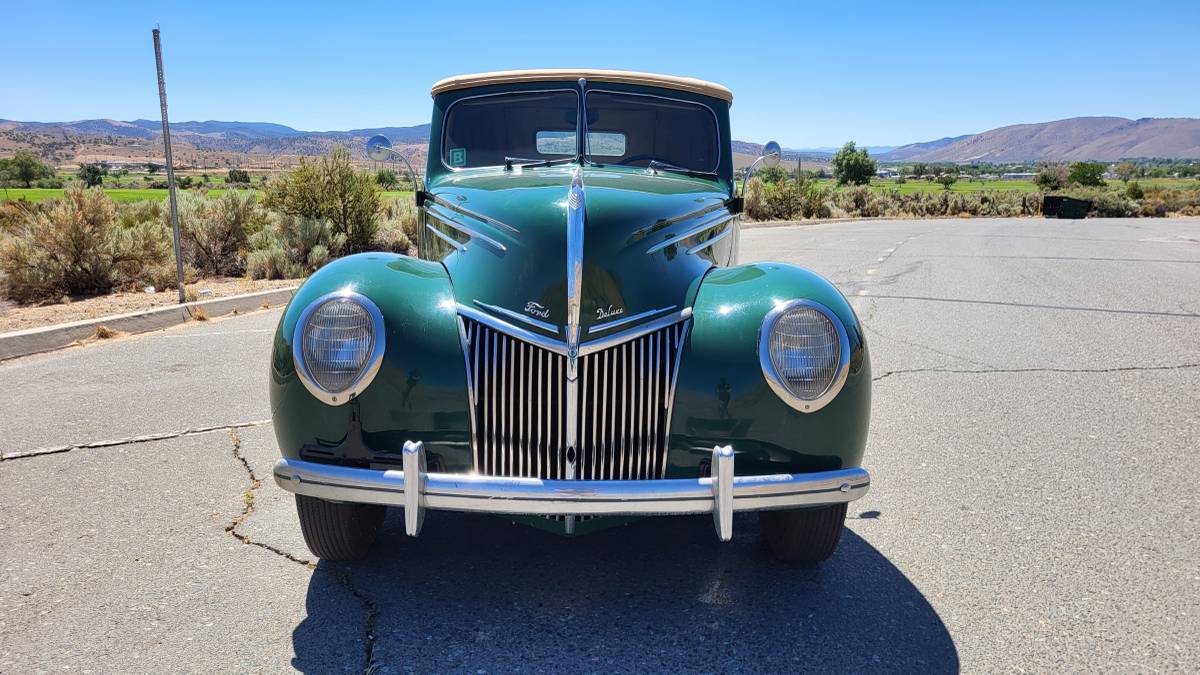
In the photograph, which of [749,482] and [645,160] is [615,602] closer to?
[749,482]

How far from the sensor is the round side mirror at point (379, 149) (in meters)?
4.62

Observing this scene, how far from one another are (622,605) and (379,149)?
117 inches

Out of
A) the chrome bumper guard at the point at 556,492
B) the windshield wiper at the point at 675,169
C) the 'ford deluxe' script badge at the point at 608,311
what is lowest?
the chrome bumper guard at the point at 556,492

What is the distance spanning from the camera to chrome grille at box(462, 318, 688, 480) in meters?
2.59

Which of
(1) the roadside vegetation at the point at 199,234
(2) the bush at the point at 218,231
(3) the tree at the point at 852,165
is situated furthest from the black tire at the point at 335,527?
(3) the tree at the point at 852,165

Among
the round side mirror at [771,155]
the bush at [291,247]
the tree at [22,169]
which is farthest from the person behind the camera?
the tree at [22,169]

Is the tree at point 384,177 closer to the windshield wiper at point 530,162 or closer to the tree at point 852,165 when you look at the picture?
the windshield wiper at point 530,162

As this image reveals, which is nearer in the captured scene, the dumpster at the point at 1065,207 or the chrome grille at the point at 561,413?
the chrome grille at the point at 561,413

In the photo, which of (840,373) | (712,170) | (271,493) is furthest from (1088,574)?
(271,493)

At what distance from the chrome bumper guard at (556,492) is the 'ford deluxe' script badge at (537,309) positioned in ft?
1.82

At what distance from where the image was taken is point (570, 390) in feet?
8.41

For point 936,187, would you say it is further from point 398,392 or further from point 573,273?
point 398,392

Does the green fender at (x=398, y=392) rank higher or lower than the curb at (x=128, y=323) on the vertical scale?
higher

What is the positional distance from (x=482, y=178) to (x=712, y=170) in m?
1.30
